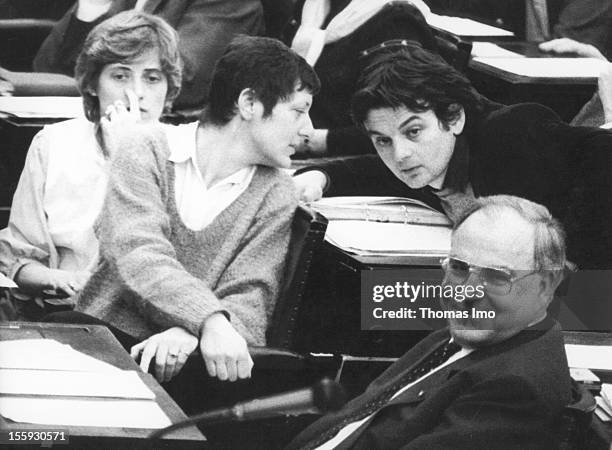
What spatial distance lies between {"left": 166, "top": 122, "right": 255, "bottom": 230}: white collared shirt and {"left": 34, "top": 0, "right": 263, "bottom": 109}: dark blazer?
0.38 feet

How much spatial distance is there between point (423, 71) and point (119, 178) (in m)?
0.95

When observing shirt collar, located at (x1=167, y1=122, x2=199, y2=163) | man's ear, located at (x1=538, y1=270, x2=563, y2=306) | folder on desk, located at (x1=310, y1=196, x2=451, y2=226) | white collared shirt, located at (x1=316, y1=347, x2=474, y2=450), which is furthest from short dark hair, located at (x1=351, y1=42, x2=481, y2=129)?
white collared shirt, located at (x1=316, y1=347, x2=474, y2=450)

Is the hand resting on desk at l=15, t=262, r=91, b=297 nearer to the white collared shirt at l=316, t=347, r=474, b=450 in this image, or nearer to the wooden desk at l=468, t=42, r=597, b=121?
the white collared shirt at l=316, t=347, r=474, b=450

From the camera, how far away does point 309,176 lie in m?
3.33

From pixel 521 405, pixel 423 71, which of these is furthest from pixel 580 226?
pixel 521 405

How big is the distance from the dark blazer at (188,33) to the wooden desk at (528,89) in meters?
0.68

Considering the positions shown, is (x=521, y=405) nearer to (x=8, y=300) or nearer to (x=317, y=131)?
(x=317, y=131)

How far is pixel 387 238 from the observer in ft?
10.9

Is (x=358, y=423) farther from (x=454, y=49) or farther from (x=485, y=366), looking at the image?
(x=454, y=49)

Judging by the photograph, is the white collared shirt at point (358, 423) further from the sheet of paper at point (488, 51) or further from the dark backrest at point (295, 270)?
the sheet of paper at point (488, 51)

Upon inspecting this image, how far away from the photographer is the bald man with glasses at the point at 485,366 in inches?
101

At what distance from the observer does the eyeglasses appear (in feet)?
9.48

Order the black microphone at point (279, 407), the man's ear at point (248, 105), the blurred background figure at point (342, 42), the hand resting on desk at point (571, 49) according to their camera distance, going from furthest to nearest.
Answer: the hand resting on desk at point (571, 49) < the blurred background figure at point (342, 42) < the man's ear at point (248, 105) < the black microphone at point (279, 407)

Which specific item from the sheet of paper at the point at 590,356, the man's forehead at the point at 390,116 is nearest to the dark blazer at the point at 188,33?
the man's forehead at the point at 390,116
